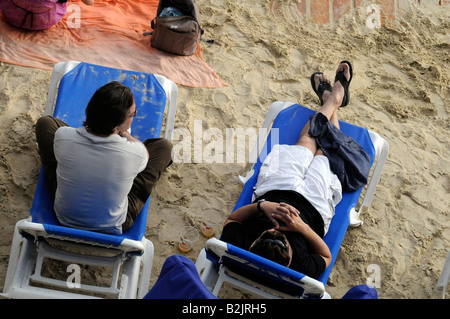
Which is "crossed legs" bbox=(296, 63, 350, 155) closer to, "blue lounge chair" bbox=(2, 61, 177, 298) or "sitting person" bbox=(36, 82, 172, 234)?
"blue lounge chair" bbox=(2, 61, 177, 298)

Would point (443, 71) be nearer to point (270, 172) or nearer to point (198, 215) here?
point (270, 172)

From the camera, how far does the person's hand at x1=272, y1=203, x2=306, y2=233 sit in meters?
2.98

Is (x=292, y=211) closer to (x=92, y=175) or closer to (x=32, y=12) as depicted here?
Answer: (x=92, y=175)

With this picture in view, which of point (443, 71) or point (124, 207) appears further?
point (443, 71)

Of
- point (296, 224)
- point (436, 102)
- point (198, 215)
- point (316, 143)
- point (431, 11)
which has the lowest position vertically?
point (198, 215)

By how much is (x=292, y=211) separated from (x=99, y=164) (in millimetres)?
1101

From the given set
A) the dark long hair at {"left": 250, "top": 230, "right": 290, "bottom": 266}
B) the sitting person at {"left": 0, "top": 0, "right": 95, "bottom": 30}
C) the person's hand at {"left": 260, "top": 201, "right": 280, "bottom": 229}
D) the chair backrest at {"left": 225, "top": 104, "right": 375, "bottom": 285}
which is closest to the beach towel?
the sitting person at {"left": 0, "top": 0, "right": 95, "bottom": 30}

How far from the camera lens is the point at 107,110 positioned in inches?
106

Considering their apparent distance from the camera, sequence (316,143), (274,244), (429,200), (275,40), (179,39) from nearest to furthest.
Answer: (274,244), (316,143), (429,200), (179,39), (275,40)

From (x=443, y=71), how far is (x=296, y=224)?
292 centimetres

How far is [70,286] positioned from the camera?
2.89m

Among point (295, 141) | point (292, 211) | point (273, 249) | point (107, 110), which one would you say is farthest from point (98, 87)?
point (273, 249)

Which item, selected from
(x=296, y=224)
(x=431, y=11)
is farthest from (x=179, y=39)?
(x=431, y=11)

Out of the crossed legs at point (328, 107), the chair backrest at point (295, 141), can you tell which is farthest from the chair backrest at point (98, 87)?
the crossed legs at point (328, 107)
